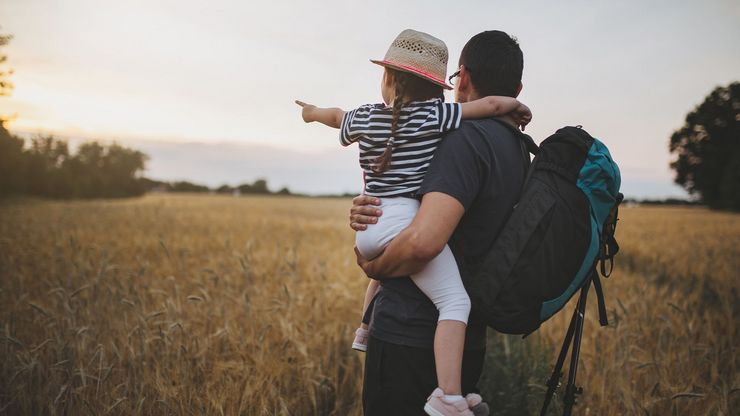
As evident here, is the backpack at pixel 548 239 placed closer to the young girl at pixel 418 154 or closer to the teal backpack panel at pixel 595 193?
the teal backpack panel at pixel 595 193

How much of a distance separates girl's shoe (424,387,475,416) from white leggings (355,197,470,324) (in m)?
0.30

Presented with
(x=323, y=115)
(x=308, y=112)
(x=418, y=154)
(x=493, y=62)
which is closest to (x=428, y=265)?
(x=418, y=154)

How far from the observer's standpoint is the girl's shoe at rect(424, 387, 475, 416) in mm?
1664

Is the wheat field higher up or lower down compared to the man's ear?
lower down

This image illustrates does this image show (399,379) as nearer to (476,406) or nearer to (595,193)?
(476,406)

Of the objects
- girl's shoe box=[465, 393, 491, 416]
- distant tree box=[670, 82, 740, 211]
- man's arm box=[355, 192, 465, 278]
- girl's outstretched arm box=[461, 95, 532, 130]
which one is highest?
distant tree box=[670, 82, 740, 211]

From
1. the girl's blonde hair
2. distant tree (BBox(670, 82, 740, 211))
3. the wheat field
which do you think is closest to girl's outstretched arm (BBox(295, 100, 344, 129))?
the girl's blonde hair

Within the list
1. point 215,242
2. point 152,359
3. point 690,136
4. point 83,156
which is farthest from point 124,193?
point 690,136

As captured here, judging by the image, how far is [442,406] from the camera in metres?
1.68

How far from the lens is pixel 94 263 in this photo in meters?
6.13

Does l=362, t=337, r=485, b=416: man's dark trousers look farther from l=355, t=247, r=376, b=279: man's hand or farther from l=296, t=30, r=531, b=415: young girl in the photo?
l=355, t=247, r=376, b=279: man's hand

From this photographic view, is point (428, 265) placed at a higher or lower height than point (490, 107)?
lower

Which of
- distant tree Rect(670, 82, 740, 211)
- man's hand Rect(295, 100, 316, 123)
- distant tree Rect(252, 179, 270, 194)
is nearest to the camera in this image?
man's hand Rect(295, 100, 316, 123)

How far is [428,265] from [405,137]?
531 millimetres
